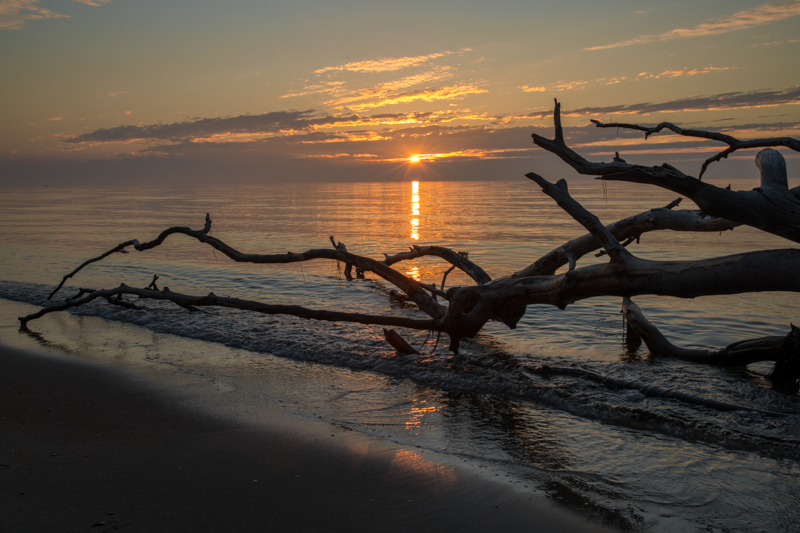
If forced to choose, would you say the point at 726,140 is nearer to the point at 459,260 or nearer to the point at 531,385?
the point at 531,385

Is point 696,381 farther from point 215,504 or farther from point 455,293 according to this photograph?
point 215,504

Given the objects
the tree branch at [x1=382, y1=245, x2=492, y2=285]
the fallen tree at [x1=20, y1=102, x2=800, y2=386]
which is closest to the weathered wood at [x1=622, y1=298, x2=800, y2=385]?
the fallen tree at [x1=20, y1=102, x2=800, y2=386]

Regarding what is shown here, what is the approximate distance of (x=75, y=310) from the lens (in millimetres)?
10805

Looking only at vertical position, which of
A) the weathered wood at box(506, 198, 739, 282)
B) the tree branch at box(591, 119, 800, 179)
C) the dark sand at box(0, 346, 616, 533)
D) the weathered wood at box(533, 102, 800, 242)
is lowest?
the dark sand at box(0, 346, 616, 533)

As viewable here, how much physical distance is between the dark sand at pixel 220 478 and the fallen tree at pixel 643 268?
203 cm

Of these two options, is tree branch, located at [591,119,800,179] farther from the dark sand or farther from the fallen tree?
the dark sand

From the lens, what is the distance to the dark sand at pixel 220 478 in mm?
3316

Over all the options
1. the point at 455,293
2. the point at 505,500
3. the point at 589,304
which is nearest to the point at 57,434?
the point at 505,500

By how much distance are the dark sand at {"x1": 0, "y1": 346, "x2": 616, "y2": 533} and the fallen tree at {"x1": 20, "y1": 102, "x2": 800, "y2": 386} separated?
2.03 metres

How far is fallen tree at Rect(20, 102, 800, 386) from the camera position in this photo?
4613 millimetres

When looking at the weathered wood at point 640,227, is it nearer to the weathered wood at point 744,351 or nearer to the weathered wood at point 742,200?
the weathered wood at point 744,351

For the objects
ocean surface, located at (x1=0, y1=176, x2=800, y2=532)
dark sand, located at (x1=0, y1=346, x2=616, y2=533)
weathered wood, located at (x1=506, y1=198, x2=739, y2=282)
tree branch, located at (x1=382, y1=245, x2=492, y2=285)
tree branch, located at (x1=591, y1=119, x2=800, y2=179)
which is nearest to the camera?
dark sand, located at (x1=0, y1=346, x2=616, y2=533)

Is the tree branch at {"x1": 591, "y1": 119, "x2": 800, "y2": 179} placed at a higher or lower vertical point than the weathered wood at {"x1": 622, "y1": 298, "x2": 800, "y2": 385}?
higher

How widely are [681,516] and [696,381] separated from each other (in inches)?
138
